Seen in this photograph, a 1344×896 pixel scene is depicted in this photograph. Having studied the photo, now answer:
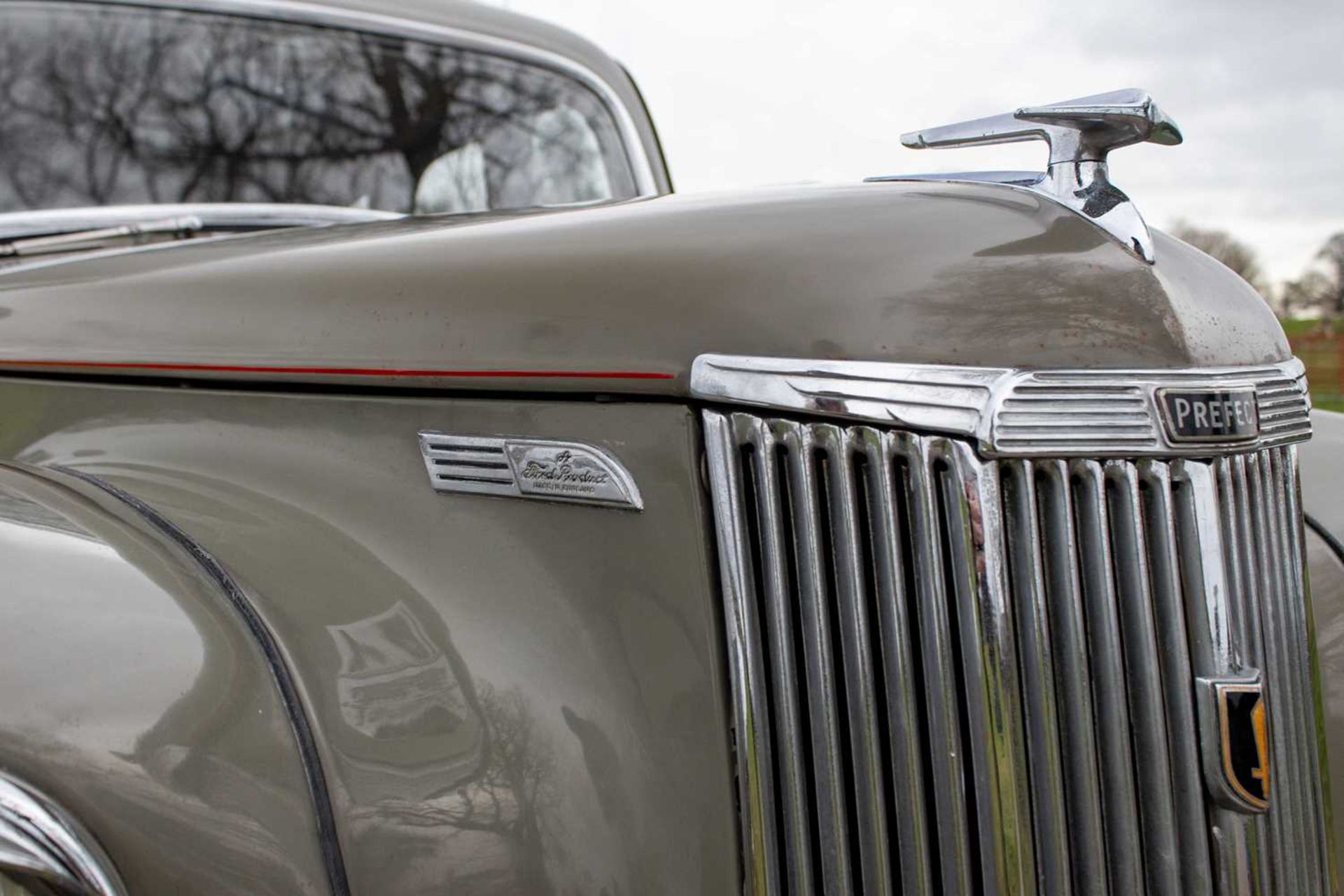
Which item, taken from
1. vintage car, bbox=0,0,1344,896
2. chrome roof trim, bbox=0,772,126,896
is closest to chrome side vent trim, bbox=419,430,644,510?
vintage car, bbox=0,0,1344,896

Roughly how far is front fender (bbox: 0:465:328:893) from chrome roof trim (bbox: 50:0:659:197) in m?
1.28

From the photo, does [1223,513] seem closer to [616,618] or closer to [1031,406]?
[1031,406]

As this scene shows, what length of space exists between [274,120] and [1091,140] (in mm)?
1571

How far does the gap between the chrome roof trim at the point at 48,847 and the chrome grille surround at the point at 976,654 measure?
0.55 meters

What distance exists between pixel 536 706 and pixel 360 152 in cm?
156

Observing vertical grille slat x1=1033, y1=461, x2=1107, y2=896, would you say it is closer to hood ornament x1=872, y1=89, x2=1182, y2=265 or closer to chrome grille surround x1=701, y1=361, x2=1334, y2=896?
chrome grille surround x1=701, y1=361, x2=1334, y2=896

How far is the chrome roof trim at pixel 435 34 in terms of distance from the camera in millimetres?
2369

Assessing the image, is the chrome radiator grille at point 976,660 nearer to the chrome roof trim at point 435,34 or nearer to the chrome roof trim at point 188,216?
the chrome roof trim at point 188,216

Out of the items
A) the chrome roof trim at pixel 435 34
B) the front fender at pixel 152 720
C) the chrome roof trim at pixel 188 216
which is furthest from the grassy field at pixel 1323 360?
the front fender at pixel 152 720

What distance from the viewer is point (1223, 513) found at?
1.17 meters

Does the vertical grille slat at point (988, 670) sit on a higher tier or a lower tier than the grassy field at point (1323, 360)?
higher

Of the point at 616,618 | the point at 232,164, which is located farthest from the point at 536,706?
the point at 232,164

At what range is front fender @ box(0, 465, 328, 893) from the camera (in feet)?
3.78

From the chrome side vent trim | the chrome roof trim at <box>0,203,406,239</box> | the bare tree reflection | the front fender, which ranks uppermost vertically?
the chrome roof trim at <box>0,203,406,239</box>
